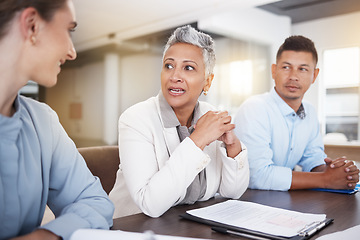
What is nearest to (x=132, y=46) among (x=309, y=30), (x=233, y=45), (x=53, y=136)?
(x=233, y=45)

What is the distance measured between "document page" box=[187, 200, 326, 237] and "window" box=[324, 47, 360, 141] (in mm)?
5442

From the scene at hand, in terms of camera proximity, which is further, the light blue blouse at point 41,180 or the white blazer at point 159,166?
the white blazer at point 159,166

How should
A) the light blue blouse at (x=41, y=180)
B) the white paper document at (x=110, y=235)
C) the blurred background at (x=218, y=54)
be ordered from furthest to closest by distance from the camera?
the blurred background at (x=218, y=54) → the light blue blouse at (x=41, y=180) → the white paper document at (x=110, y=235)

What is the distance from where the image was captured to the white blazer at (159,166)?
42.6 inches

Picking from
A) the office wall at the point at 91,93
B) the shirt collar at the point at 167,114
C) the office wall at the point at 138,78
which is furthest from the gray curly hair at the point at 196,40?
the office wall at the point at 91,93

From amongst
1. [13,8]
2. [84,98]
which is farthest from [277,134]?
[84,98]

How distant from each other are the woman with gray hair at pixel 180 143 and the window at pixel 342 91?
5.13 metres

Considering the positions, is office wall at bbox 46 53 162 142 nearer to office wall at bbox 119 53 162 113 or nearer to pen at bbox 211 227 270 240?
office wall at bbox 119 53 162 113

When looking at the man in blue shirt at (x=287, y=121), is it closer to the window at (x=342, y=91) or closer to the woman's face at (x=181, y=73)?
the woman's face at (x=181, y=73)

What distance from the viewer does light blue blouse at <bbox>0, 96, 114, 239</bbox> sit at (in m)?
0.80

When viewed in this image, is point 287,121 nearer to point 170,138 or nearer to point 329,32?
point 170,138

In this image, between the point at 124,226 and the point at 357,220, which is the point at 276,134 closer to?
the point at 357,220

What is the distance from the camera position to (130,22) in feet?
20.2

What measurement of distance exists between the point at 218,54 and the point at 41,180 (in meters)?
5.52
